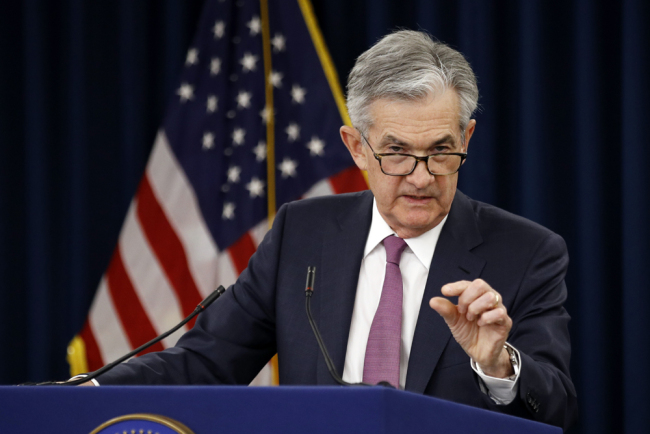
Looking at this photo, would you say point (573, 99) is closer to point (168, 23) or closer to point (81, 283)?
point (168, 23)

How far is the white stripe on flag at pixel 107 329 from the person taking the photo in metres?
3.09

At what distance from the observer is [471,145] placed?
9.91ft

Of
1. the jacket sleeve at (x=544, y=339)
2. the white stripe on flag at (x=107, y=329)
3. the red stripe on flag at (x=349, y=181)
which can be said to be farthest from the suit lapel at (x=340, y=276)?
the white stripe on flag at (x=107, y=329)

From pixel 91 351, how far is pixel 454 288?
2.25m

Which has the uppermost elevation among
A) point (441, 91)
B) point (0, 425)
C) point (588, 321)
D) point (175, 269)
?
point (441, 91)

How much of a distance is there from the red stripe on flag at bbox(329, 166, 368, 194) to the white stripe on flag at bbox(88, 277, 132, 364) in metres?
1.09

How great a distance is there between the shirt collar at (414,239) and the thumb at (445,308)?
1.62ft

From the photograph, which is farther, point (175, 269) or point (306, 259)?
point (175, 269)

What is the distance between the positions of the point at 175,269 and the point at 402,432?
2.29 metres

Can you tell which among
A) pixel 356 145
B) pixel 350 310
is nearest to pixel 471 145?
pixel 356 145

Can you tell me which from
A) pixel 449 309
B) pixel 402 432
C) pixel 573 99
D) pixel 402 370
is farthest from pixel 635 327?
pixel 402 432

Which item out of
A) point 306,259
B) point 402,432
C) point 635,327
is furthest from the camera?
point 635,327

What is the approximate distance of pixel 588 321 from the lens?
2832 millimetres

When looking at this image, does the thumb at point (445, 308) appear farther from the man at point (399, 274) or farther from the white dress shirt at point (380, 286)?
the white dress shirt at point (380, 286)
